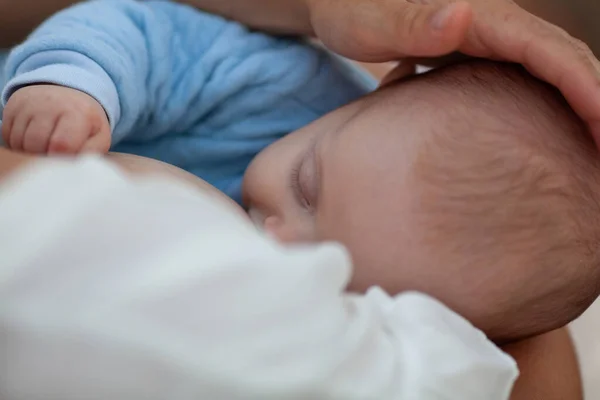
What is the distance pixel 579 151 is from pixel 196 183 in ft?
1.19

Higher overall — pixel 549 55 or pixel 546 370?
pixel 549 55

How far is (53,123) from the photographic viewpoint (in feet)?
1.96

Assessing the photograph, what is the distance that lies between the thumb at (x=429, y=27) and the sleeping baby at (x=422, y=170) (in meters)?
0.04

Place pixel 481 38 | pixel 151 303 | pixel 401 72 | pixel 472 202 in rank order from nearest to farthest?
pixel 151 303 < pixel 472 202 < pixel 481 38 < pixel 401 72

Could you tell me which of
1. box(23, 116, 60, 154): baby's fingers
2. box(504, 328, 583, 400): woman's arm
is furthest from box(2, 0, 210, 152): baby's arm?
box(504, 328, 583, 400): woman's arm

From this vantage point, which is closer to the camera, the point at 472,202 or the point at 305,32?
the point at 472,202

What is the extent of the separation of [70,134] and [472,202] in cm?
35

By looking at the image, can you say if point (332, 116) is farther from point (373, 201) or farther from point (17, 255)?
point (17, 255)

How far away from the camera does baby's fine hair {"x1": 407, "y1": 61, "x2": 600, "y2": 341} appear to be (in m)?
0.58

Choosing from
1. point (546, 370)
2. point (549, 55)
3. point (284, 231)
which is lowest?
point (546, 370)

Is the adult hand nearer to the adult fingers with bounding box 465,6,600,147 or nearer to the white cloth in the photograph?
the adult fingers with bounding box 465,6,600,147

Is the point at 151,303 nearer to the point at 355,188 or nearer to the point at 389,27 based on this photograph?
the point at 355,188

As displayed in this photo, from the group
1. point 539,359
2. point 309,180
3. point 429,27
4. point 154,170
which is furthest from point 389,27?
point 539,359

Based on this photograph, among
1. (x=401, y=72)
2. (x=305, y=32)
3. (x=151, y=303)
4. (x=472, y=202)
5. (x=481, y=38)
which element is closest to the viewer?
(x=151, y=303)
